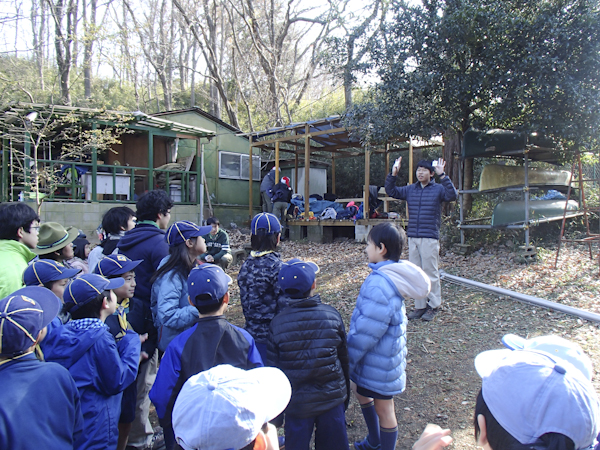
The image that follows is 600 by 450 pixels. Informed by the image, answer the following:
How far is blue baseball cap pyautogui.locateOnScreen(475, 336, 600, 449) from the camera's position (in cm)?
98

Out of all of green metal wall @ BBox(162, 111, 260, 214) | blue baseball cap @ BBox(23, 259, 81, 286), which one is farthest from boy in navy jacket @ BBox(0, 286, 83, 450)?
green metal wall @ BBox(162, 111, 260, 214)

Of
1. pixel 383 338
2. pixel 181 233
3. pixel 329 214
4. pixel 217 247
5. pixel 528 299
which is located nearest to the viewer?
pixel 383 338

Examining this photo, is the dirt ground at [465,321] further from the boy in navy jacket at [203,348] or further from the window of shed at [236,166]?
the window of shed at [236,166]

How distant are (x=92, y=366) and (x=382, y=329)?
159cm

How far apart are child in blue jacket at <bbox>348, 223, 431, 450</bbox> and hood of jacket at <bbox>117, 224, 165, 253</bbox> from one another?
1667mm

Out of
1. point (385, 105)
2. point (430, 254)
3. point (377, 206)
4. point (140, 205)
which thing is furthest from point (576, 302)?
point (377, 206)

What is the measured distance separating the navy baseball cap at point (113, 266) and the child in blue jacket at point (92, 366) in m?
0.42

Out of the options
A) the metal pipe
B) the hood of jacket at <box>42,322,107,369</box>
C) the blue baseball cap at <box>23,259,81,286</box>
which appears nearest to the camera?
the hood of jacket at <box>42,322,107,369</box>

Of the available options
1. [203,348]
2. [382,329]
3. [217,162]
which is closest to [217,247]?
[382,329]

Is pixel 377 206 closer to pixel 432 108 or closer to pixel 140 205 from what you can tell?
pixel 432 108

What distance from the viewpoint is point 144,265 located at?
3066 millimetres

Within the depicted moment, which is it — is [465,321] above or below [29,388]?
below

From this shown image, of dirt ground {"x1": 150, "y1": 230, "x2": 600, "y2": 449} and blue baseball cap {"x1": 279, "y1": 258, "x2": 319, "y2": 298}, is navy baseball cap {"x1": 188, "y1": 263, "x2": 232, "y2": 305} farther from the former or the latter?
dirt ground {"x1": 150, "y1": 230, "x2": 600, "y2": 449}

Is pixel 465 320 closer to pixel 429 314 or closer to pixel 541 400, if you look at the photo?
pixel 429 314
